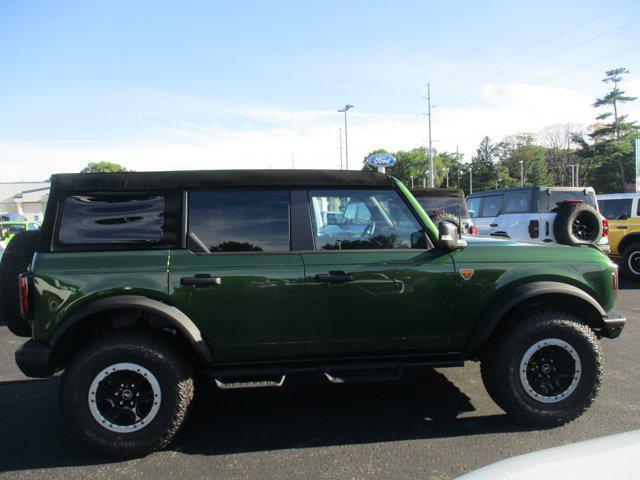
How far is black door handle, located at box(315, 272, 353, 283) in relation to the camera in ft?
10.5

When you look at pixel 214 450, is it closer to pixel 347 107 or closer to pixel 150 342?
pixel 150 342

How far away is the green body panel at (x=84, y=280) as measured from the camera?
118 inches

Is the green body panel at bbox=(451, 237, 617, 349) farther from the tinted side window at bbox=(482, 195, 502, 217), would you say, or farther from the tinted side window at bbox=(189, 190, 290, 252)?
the tinted side window at bbox=(482, 195, 502, 217)

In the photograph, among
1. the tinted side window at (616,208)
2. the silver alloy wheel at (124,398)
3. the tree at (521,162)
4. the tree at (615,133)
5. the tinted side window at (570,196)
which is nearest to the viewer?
the silver alloy wheel at (124,398)

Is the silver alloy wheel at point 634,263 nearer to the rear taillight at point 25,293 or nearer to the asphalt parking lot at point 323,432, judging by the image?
the asphalt parking lot at point 323,432

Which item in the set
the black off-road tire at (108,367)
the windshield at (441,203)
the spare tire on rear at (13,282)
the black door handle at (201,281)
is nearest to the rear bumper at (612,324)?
the black door handle at (201,281)

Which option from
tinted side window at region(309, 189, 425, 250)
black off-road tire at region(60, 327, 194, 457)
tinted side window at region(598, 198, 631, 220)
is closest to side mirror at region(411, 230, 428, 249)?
tinted side window at region(309, 189, 425, 250)

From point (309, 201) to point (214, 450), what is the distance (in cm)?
188

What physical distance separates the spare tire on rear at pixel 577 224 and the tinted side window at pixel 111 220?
7703 millimetres

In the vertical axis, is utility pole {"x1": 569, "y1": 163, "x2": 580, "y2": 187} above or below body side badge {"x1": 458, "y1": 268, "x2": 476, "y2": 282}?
above

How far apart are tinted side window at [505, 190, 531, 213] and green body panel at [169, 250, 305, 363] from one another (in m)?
8.02

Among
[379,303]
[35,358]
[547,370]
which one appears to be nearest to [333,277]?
[379,303]

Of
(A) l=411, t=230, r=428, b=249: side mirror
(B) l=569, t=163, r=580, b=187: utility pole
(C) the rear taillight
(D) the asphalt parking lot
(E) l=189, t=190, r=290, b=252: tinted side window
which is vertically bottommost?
(D) the asphalt parking lot

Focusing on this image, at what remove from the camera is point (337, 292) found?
10.6 ft
